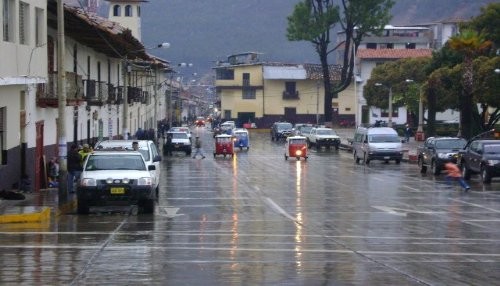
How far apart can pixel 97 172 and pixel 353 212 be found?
22.4 ft

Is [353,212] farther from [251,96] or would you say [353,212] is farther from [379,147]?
[251,96]

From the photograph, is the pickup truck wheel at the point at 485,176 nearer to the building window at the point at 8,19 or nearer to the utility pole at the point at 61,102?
the utility pole at the point at 61,102

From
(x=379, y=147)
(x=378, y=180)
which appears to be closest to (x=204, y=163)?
(x=379, y=147)

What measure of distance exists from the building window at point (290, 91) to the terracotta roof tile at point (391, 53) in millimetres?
12266

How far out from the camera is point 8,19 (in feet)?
101

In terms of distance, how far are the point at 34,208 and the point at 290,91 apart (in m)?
120

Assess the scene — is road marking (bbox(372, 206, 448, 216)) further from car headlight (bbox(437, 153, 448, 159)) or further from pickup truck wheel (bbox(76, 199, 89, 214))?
car headlight (bbox(437, 153, 448, 159))

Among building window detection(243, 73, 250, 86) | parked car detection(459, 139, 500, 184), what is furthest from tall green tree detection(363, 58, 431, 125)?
parked car detection(459, 139, 500, 184)

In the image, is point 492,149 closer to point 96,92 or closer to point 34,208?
point 96,92

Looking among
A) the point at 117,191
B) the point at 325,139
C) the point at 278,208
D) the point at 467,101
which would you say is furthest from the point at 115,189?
the point at 325,139

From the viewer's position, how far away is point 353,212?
27703 millimetres

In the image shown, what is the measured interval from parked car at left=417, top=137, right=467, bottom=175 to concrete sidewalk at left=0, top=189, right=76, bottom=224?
68.6 feet

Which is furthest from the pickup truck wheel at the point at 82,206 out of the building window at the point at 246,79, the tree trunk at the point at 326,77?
the building window at the point at 246,79

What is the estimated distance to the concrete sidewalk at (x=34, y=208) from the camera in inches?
948
